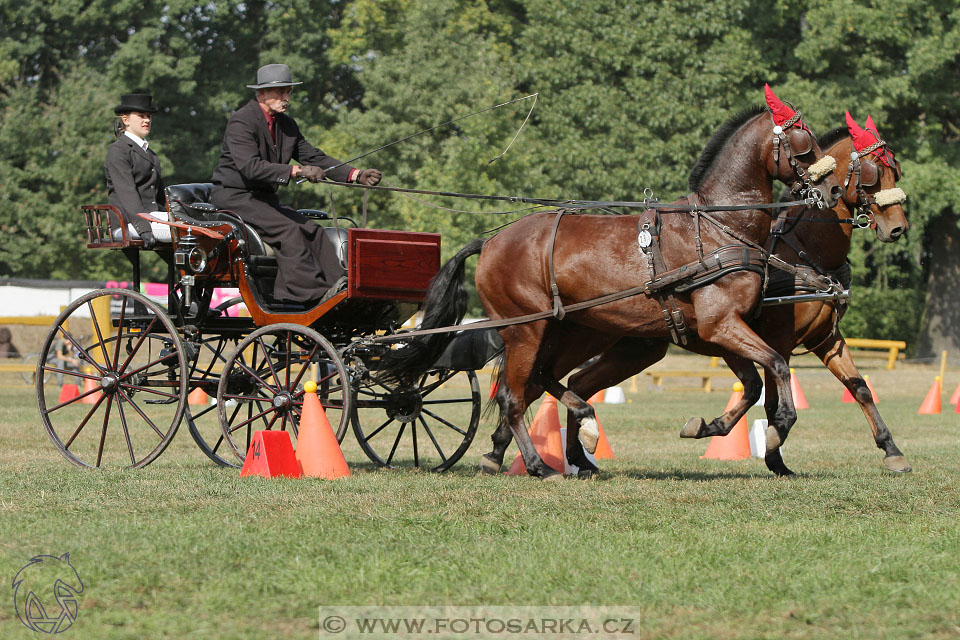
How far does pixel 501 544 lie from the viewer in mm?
5594

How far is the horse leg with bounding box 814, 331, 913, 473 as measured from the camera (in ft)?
28.9

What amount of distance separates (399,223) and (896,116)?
12727mm

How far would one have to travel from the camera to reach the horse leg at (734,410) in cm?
811

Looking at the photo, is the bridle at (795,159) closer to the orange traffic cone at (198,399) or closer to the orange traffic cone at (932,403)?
the orange traffic cone at (932,403)

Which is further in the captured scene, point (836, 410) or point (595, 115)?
point (595, 115)

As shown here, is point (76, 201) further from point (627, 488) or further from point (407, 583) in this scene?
point (407, 583)

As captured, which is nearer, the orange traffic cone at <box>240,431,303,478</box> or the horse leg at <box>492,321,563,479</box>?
the orange traffic cone at <box>240,431,303,478</box>

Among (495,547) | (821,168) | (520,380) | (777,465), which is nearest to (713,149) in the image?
(821,168)

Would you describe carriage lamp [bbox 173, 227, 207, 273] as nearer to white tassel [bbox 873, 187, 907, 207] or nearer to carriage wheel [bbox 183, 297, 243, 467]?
carriage wheel [bbox 183, 297, 243, 467]

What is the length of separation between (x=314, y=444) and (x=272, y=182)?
1.86 meters

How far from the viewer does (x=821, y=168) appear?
318 inches

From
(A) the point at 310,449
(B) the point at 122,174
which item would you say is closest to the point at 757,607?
(A) the point at 310,449

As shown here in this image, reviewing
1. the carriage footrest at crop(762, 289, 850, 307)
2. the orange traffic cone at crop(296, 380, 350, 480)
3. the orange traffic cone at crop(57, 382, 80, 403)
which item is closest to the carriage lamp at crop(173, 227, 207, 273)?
the orange traffic cone at crop(296, 380, 350, 480)

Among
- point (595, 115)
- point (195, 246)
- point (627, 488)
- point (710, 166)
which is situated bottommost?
point (627, 488)
